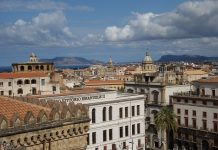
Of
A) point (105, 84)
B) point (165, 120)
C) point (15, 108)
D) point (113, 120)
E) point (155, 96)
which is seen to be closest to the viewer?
point (15, 108)

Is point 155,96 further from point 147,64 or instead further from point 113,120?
point 147,64

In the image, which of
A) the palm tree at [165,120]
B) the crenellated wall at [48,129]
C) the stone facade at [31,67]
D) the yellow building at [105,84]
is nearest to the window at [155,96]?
the palm tree at [165,120]

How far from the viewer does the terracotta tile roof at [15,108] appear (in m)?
24.6

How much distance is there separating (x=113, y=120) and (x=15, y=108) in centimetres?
4363

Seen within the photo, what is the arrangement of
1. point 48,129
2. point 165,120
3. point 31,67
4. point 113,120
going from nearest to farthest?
point 48,129 < point 113,120 < point 165,120 < point 31,67

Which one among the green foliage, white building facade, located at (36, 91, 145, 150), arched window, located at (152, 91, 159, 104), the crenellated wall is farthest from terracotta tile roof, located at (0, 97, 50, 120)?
arched window, located at (152, 91, 159, 104)

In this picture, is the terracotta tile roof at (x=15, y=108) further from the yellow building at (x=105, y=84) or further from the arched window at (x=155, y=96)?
the yellow building at (x=105, y=84)

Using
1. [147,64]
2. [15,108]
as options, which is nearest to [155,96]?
[15,108]

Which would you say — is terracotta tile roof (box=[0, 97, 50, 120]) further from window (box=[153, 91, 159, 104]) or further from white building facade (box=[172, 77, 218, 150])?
window (box=[153, 91, 159, 104])

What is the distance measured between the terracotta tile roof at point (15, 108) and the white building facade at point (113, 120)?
36126 millimetres

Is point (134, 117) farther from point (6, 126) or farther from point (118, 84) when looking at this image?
point (118, 84)

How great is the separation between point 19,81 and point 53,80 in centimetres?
865

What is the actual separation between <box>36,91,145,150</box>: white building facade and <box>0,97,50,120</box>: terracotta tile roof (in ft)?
119

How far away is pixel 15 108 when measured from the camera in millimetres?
25672
